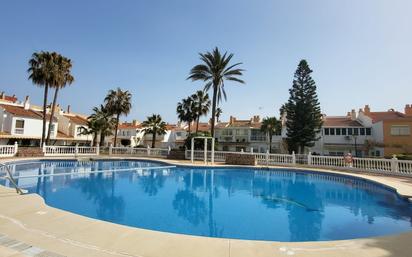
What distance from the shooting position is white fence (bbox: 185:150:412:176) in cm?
1861

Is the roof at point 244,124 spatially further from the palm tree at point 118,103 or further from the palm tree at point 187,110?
the palm tree at point 118,103

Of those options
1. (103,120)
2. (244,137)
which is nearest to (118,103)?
(103,120)

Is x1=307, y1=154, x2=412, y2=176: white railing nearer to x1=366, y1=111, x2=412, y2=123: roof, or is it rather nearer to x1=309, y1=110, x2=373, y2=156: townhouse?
x1=309, y1=110, x2=373, y2=156: townhouse

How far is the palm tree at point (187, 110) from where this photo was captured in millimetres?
48281

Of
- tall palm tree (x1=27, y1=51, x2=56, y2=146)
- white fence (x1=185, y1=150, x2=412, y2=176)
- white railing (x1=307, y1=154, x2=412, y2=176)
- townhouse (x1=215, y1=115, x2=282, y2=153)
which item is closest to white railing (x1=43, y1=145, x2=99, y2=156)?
tall palm tree (x1=27, y1=51, x2=56, y2=146)

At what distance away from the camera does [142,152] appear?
122 feet

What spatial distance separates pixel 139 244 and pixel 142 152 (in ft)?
108

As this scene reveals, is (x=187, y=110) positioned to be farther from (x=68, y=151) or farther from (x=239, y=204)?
(x=239, y=204)

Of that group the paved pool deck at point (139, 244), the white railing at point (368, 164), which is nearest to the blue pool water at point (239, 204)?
the paved pool deck at point (139, 244)

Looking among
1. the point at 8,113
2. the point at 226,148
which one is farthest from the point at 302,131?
the point at 8,113

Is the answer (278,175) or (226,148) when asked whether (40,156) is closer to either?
(278,175)

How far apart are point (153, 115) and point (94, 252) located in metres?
47.1

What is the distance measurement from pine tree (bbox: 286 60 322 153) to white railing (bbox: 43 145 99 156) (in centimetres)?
3211

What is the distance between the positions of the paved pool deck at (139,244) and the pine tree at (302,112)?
39104 millimetres
